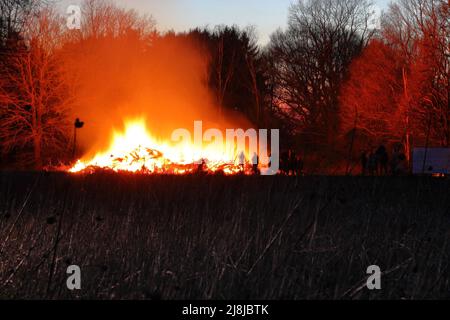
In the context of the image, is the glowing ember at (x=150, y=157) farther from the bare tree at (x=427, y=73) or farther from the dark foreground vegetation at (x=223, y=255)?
the dark foreground vegetation at (x=223, y=255)

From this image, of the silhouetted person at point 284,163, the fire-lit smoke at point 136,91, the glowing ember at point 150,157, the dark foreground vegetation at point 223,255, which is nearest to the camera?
the dark foreground vegetation at point 223,255

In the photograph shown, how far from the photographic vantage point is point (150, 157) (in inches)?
963

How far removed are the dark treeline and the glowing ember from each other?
495 cm

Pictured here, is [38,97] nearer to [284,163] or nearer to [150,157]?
[150,157]

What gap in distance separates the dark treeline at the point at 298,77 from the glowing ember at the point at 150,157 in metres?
4.95

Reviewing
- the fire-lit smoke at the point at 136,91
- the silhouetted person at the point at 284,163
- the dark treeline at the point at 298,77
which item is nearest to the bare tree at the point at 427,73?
the dark treeline at the point at 298,77

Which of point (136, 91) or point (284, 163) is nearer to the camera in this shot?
point (284, 163)

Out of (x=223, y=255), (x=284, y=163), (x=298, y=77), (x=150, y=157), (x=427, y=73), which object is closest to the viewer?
(x=223, y=255)

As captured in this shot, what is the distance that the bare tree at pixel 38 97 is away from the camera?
32.5m

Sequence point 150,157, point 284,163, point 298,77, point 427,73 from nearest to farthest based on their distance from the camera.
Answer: point 150,157
point 284,163
point 427,73
point 298,77

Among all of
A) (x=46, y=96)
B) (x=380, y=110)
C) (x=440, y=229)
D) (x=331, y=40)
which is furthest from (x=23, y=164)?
(x=440, y=229)

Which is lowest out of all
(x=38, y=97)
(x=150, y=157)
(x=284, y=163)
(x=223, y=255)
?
(x=223, y=255)

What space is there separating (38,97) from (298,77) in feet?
70.8

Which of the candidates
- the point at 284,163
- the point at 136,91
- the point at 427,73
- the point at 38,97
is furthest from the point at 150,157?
the point at 427,73
